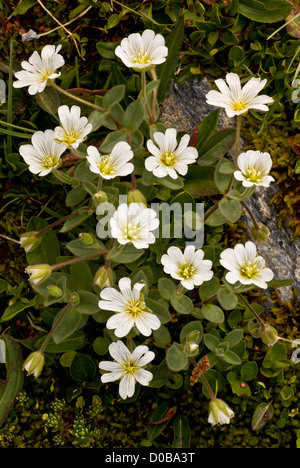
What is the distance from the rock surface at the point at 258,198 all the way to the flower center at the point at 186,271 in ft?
2.13

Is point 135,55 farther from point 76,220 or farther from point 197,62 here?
point 76,220

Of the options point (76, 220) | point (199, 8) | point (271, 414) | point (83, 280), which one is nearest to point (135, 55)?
point (199, 8)

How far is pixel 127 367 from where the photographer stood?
243 centimetres

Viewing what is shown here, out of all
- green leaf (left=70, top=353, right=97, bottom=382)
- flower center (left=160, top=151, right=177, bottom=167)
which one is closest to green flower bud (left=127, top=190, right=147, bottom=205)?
flower center (left=160, top=151, right=177, bottom=167)

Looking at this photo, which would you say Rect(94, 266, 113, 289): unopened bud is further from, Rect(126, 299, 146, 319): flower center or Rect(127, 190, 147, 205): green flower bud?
Rect(127, 190, 147, 205): green flower bud

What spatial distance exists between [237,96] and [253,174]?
41 centimetres

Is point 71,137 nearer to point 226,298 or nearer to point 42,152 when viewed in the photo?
point 42,152

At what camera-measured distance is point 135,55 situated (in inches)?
100

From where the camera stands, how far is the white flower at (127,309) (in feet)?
7.55

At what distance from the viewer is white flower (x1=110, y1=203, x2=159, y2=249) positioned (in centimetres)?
229

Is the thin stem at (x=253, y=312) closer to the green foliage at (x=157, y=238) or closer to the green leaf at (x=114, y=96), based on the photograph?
the green foliage at (x=157, y=238)

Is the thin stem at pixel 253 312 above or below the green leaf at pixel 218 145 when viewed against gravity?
below

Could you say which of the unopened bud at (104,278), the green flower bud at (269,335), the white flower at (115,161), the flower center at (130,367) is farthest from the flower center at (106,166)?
the green flower bud at (269,335)

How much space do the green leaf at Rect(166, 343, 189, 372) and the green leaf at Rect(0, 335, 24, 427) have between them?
2.89 ft
